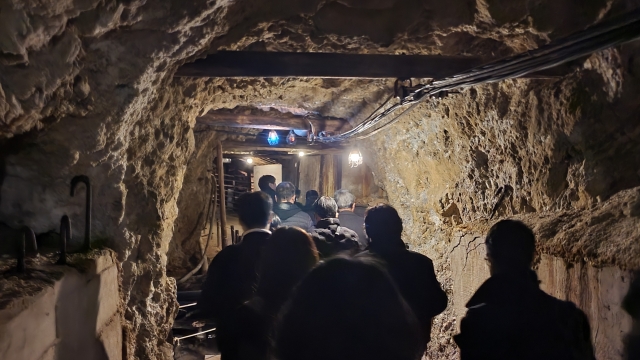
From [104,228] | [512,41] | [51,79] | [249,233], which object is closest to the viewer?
[51,79]

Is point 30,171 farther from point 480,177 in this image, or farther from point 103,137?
point 480,177

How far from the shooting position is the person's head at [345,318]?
1.67 m

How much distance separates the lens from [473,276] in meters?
3.49

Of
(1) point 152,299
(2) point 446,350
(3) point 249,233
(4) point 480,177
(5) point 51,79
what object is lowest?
(2) point 446,350

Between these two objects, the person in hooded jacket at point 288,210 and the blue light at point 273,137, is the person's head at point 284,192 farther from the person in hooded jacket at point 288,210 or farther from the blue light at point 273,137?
the blue light at point 273,137

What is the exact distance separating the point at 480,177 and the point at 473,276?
33.8 inches

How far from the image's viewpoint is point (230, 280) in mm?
2500

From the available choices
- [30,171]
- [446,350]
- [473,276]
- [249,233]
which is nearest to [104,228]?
[30,171]

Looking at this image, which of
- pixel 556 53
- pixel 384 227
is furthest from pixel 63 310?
pixel 556 53

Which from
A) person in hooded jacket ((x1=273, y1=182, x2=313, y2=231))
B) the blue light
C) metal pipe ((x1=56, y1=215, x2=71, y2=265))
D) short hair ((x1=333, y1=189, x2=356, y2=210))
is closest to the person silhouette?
metal pipe ((x1=56, y1=215, x2=71, y2=265))

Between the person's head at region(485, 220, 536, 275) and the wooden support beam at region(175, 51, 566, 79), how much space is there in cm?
106

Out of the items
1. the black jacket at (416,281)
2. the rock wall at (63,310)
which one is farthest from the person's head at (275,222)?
the rock wall at (63,310)

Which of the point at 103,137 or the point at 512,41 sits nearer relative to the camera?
the point at 103,137

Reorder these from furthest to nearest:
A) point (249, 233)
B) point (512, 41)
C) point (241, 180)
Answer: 1. point (241, 180)
2. point (512, 41)
3. point (249, 233)
